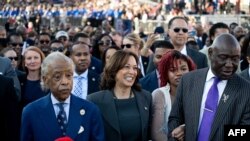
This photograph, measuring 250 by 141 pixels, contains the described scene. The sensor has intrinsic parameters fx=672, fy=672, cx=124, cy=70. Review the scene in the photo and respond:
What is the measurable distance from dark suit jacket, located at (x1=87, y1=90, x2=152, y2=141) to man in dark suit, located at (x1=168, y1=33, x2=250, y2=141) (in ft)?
2.44

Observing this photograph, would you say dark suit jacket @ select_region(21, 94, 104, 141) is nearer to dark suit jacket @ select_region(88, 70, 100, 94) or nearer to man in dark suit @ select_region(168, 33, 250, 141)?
man in dark suit @ select_region(168, 33, 250, 141)

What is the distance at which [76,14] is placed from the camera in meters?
41.4

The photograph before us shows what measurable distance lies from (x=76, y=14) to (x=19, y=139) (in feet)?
117

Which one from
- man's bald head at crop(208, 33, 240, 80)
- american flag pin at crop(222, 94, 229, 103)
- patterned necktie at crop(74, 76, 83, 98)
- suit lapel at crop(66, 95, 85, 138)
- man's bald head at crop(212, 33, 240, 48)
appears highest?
man's bald head at crop(212, 33, 240, 48)

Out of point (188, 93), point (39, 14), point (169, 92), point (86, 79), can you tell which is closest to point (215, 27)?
point (86, 79)

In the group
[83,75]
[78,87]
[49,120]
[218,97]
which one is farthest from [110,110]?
[83,75]

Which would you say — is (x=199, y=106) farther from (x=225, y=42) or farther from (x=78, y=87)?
(x=78, y=87)

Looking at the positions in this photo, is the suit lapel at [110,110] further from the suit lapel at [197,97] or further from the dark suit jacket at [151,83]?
the dark suit jacket at [151,83]

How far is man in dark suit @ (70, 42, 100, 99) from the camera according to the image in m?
8.05

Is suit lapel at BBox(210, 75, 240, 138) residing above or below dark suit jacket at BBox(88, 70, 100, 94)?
above

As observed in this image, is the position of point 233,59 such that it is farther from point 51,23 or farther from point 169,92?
point 51,23

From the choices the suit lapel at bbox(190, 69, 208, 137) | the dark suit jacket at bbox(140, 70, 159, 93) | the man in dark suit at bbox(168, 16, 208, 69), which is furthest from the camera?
the man in dark suit at bbox(168, 16, 208, 69)

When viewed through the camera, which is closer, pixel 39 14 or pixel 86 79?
pixel 86 79

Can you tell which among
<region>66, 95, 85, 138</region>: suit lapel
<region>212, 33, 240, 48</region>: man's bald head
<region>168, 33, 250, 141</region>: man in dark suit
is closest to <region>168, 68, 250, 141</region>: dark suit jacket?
<region>168, 33, 250, 141</region>: man in dark suit
